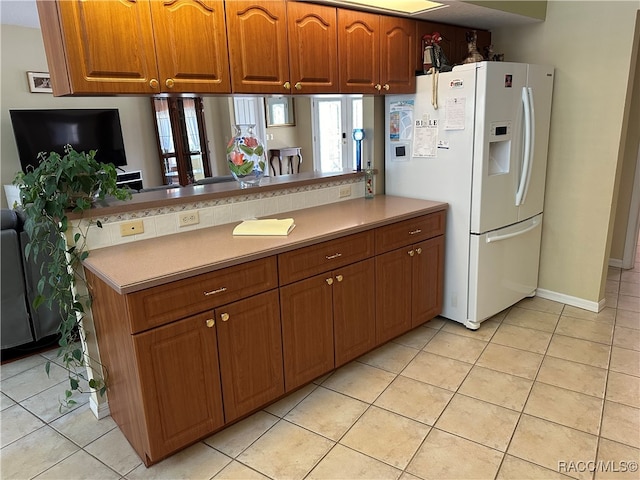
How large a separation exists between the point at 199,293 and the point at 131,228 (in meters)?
0.62

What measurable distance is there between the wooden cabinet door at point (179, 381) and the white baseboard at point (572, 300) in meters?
2.76

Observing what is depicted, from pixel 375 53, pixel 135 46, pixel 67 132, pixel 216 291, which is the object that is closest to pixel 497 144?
pixel 375 53

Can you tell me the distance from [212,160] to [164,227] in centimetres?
491

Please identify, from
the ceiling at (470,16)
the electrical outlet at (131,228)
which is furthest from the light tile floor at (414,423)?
the ceiling at (470,16)

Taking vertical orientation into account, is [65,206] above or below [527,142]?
below

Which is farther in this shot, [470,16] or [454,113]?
[470,16]

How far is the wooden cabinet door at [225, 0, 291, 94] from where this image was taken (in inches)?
83.7

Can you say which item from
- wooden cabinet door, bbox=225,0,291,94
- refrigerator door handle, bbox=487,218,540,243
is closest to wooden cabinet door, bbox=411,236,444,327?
refrigerator door handle, bbox=487,218,540,243

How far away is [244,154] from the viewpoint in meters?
2.58

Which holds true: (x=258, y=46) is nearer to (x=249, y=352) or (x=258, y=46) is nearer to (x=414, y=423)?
(x=249, y=352)

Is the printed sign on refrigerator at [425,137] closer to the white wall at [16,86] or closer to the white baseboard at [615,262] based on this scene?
the white baseboard at [615,262]

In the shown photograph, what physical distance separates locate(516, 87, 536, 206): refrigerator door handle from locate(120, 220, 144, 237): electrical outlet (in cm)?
243

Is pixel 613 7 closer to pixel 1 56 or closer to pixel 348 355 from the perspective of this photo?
pixel 348 355

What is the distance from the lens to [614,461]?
6.16ft
